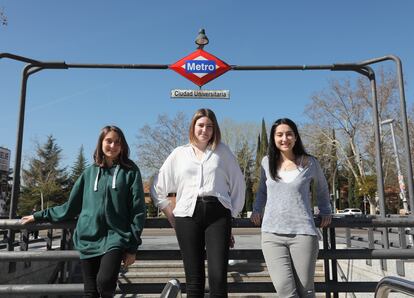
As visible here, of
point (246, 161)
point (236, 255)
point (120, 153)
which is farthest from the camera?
point (246, 161)

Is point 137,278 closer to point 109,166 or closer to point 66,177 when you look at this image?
point 109,166

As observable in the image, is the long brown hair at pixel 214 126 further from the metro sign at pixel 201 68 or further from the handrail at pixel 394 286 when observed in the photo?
the metro sign at pixel 201 68

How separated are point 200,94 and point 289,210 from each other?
2989mm

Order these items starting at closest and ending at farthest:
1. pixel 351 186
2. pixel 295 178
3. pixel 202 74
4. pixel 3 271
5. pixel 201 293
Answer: pixel 201 293 → pixel 295 178 → pixel 202 74 → pixel 3 271 → pixel 351 186

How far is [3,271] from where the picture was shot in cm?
601

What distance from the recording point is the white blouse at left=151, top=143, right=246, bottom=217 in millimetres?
2898

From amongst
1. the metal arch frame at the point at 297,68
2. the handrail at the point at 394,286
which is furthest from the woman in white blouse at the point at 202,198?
the metal arch frame at the point at 297,68

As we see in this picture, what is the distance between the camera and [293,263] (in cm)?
290

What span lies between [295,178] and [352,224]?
2.62 ft

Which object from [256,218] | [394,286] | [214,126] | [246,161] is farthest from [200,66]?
[246,161]

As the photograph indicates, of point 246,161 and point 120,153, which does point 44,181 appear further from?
point 120,153

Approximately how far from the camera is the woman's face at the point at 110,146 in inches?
124

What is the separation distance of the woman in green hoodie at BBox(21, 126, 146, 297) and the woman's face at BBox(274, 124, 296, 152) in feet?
4.07

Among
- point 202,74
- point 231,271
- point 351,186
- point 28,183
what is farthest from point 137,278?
point 351,186
